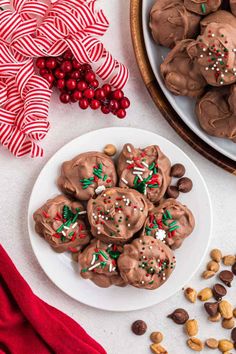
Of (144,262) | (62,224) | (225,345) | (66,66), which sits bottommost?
(225,345)

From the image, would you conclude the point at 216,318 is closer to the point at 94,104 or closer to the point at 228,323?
the point at 228,323

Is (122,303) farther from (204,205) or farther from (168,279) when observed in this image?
(204,205)

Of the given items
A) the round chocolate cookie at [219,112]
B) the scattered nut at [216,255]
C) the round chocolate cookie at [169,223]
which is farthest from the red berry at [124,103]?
the scattered nut at [216,255]

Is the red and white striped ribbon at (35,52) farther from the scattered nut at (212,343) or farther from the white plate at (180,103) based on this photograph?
the scattered nut at (212,343)

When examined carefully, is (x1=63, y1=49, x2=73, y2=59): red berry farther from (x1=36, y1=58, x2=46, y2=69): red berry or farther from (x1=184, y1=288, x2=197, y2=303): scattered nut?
(x1=184, y1=288, x2=197, y2=303): scattered nut

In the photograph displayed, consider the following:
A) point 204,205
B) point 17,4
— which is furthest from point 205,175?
point 17,4

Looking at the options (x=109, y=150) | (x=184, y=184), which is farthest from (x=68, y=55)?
(x=184, y=184)

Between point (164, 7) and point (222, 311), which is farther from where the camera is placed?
point (222, 311)

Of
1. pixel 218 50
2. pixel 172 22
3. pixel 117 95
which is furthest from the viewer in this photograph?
pixel 117 95
